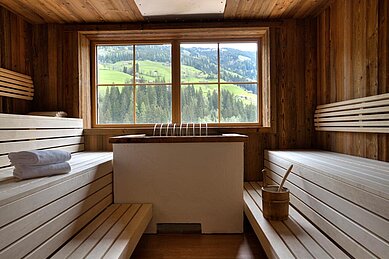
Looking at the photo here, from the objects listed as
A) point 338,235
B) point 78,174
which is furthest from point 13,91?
point 338,235

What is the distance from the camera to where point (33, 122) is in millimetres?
2180

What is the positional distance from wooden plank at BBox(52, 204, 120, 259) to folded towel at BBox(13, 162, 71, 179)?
1.24 ft

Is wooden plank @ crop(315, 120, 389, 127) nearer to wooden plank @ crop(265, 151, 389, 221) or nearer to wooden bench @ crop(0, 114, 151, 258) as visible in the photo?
wooden plank @ crop(265, 151, 389, 221)

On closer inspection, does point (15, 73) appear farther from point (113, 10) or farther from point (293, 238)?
point (293, 238)

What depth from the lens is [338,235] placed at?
135 centimetres

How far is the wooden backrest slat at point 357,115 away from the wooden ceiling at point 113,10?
3.37 ft

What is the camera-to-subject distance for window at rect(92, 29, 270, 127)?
322cm

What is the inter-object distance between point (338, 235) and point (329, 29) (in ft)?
6.98

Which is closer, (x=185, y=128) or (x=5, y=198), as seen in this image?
(x=5, y=198)

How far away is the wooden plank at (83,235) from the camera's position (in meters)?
1.33

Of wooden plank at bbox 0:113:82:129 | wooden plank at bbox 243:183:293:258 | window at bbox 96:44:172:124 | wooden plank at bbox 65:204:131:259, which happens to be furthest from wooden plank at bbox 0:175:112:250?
window at bbox 96:44:172:124

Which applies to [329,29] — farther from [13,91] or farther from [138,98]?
[13,91]

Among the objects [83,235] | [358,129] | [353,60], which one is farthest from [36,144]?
[353,60]

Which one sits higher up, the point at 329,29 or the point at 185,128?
the point at 329,29
